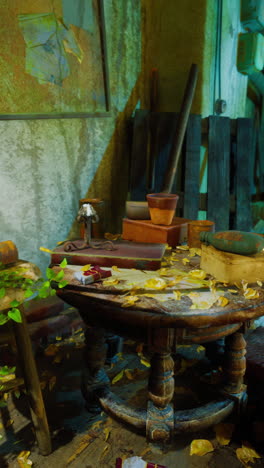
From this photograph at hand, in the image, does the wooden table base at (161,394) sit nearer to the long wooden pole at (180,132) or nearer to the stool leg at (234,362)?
the stool leg at (234,362)

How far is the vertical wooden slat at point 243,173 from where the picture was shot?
366cm

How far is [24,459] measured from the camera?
1.76 metres

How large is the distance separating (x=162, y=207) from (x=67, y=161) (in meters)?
1.13

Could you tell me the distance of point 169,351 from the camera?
1596 millimetres

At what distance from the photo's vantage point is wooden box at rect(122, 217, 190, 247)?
219 cm

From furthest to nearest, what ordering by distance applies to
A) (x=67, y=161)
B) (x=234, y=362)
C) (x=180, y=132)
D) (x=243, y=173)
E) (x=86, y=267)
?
(x=243, y=173) → (x=180, y=132) → (x=67, y=161) → (x=234, y=362) → (x=86, y=267)

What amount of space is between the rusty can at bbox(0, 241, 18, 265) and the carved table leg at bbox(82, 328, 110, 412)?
65cm

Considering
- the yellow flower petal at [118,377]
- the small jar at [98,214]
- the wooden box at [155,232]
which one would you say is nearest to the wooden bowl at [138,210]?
the wooden box at [155,232]

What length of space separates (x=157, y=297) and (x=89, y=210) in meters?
0.74

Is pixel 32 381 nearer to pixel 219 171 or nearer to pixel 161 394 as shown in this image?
pixel 161 394

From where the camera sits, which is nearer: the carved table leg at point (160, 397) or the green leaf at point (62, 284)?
the green leaf at point (62, 284)

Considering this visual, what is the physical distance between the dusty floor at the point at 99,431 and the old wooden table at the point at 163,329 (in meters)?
0.16

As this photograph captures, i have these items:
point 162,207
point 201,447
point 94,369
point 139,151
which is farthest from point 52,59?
point 201,447

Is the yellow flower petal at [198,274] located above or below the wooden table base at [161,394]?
above
